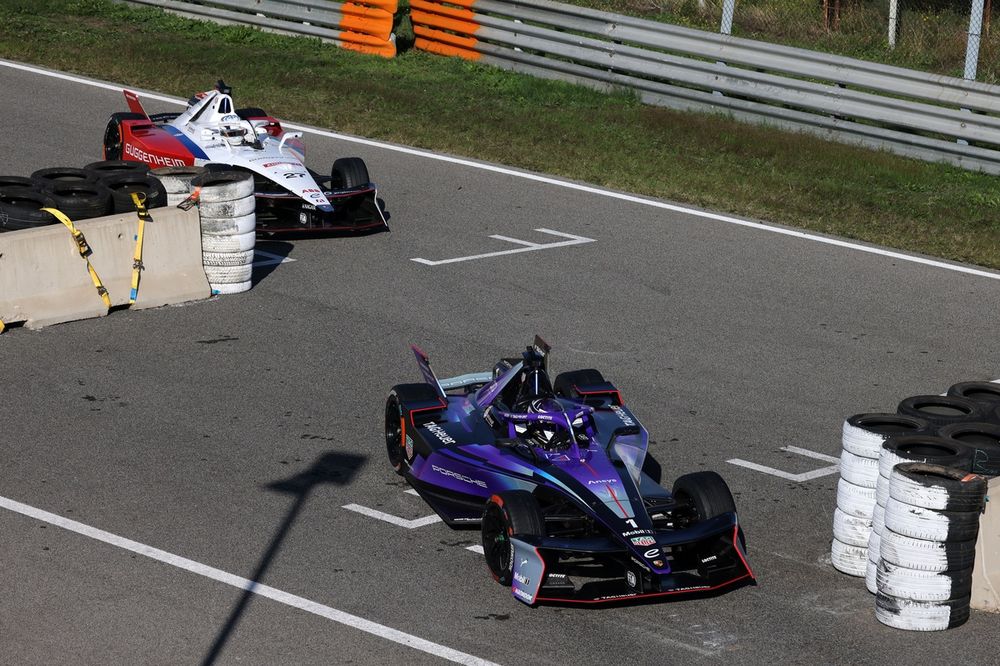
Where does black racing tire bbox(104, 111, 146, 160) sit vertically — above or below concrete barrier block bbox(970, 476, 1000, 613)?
above

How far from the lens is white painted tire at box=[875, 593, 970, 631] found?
8164 millimetres

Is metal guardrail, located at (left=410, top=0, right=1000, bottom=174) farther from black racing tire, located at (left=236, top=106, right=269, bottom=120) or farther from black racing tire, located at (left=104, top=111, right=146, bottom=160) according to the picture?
black racing tire, located at (left=104, top=111, right=146, bottom=160)

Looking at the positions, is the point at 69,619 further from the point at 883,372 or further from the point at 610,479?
the point at 883,372

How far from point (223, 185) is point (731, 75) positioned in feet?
30.7

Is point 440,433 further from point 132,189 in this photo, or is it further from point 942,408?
point 132,189

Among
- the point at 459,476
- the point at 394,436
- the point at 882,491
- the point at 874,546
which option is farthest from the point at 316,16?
the point at 874,546

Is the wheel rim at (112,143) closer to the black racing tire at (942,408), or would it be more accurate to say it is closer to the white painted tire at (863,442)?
the black racing tire at (942,408)

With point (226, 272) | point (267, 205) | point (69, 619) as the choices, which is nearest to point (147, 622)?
point (69, 619)

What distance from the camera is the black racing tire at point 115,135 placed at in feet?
55.4

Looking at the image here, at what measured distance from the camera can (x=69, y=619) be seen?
7.92 m

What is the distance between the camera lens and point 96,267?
43.4 ft

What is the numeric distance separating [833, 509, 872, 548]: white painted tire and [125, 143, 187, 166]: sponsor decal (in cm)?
964

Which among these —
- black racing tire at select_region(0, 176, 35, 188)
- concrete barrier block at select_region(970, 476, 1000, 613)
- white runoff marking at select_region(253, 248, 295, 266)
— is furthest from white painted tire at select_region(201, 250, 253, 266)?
concrete barrier block at select_region(970, 476, 1000, 613)

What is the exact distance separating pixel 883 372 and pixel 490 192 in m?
6.63
